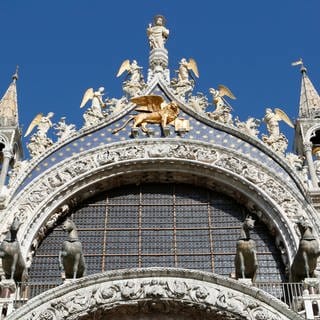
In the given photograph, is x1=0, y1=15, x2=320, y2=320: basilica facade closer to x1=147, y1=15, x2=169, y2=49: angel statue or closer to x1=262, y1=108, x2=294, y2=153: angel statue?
x1=262, y1=108, x2=294, y2=153: angel statue

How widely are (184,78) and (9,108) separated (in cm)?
434

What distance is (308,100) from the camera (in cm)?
1619

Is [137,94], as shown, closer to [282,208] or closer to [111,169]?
[111,169]

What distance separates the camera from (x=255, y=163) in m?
14.6

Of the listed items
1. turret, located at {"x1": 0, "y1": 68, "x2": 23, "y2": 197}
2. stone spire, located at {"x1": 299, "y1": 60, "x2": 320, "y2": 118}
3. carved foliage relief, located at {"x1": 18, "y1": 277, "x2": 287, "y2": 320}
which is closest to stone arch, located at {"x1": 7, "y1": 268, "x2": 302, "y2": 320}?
carved foliage relief, located at {"x1": 18, "y1": 277, "x2": 287, "y2": 320}

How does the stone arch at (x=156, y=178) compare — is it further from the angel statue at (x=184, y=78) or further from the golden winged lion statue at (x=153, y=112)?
the angel statue at (x=184, y=78)

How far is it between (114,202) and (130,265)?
5.65 feet

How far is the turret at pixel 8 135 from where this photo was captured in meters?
14.9

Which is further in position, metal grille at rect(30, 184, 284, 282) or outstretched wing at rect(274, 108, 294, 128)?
outstretched wing at rect(274, 108, 294, 128)

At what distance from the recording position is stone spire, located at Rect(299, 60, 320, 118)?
52.0 feet

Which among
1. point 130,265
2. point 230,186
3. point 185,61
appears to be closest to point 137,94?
point 185,61

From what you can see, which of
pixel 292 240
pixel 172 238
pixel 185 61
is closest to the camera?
pixel 292 240

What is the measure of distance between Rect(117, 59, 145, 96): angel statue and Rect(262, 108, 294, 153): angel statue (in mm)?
3169

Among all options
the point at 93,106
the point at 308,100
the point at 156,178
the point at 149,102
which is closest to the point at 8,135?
the point at 93,106
